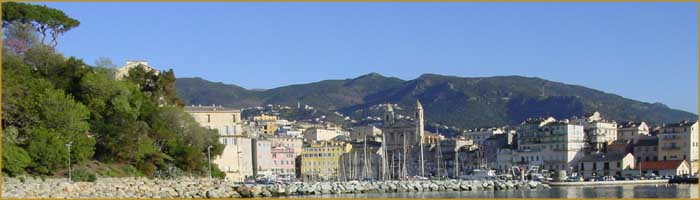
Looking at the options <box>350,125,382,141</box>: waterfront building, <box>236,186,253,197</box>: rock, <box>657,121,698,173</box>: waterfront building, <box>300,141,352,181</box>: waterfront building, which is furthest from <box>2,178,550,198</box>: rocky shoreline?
<box>350,125,382,141</box>: waterfront building

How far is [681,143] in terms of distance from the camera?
71000 mm

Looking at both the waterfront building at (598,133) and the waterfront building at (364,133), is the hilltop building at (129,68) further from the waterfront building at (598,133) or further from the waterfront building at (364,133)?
the waterfront building at (364,133)

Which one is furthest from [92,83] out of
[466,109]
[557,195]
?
[466,109]

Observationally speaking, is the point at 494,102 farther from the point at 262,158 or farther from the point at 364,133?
the point at 262,158

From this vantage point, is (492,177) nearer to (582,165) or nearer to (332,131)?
(582,165)

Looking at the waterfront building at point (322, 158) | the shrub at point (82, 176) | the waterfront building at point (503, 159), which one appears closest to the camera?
the shrub at point (82, 176)

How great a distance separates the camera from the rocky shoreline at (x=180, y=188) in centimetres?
3074

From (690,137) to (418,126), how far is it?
3548cm

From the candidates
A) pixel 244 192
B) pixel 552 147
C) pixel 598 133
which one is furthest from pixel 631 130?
pixel 244 192

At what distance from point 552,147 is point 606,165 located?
5.93 metres

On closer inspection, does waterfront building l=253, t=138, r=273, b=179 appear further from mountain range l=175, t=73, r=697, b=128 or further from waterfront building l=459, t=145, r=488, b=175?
mountain range l=175, t=73, r=697, b=128

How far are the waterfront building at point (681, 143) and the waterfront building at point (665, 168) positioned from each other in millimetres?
925

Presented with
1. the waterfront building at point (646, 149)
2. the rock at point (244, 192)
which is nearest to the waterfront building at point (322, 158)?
the waterfront building at point (646, 149)

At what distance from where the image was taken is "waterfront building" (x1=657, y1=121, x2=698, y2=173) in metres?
70.2
